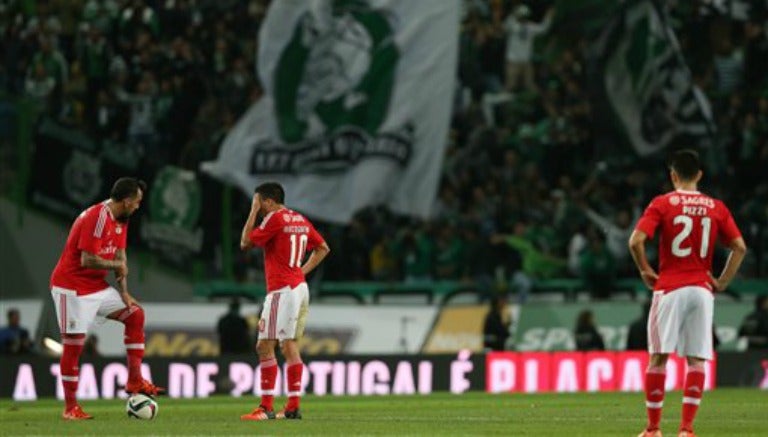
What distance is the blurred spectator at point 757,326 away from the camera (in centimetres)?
2919

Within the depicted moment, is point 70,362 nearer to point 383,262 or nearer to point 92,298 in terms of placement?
point 92,298

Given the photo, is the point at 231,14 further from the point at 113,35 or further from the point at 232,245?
the point at 232,245

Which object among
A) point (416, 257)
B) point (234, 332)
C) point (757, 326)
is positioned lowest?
point (234, 332)

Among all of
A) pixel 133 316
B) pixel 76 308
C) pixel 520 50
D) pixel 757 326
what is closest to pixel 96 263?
pixel 76 308

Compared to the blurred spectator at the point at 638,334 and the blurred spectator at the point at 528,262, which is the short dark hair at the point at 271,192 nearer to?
the blurred spectator at the point at 638,334

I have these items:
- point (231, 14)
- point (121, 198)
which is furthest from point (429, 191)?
point (121, 198)

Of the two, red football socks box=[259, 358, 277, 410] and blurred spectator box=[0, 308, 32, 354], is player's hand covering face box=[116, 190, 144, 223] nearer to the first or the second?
red football socks box=[259, 358, 277, 410]

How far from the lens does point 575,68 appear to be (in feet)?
110

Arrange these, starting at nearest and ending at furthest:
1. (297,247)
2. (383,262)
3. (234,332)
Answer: (297,247)
(234,332)
(383,262)

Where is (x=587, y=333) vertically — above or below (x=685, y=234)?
below

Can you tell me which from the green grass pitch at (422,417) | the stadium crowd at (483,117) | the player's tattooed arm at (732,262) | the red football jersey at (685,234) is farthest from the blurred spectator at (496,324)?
the red football jersey at (685,234)

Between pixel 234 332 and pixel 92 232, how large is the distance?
11149 mm

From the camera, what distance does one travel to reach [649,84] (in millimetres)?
31500

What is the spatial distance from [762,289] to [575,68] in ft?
18.7
